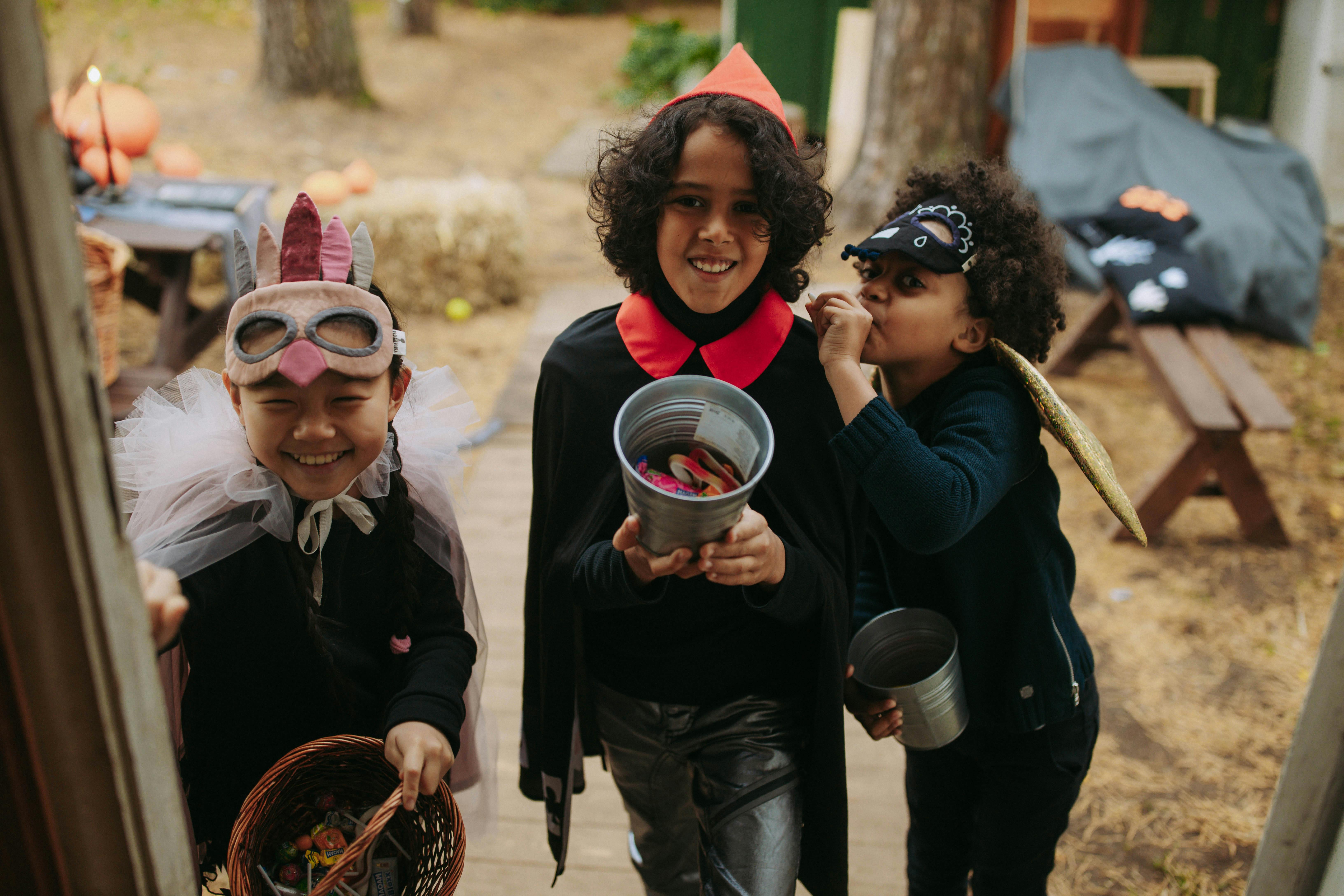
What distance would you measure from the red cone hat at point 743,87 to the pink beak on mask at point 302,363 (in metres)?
0.79

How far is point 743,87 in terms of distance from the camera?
72.4 inches

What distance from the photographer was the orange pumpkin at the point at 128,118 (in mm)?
5008

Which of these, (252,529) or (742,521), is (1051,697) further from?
(252,529)

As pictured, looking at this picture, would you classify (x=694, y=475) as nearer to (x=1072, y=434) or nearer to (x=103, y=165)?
(x=1072, y=434)

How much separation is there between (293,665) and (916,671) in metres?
1.20

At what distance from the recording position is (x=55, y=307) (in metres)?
0.91

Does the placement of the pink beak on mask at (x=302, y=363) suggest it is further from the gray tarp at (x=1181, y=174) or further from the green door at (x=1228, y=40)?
the green door at (x=1228, y=40)

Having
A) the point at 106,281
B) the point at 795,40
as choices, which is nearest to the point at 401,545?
the point at 106,281

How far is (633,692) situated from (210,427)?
0.91 metres

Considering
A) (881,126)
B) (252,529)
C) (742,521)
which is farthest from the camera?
(881,126)

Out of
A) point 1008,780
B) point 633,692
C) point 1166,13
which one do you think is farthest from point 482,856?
point 1166,13

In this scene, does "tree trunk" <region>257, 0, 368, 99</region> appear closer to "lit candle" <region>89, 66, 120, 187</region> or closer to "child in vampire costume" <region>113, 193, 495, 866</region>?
"lit candle" <region>89, 66, 120, 187</region>

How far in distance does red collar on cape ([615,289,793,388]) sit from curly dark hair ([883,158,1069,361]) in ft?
1.21

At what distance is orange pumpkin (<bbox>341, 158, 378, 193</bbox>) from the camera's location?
21.7 feet
